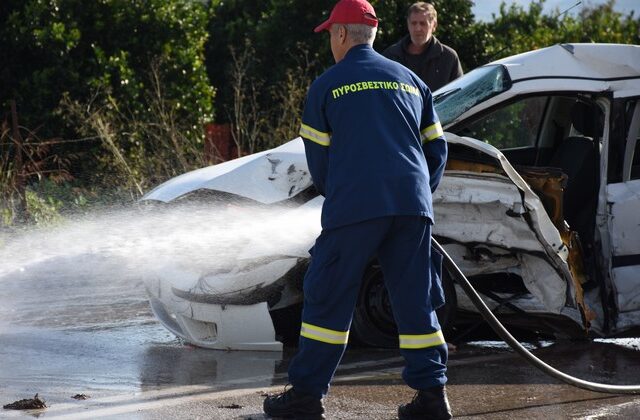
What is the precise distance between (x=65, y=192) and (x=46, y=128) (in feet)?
3.22

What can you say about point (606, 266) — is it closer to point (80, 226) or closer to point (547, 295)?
point (547, 295)

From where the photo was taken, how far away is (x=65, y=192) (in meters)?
11.4

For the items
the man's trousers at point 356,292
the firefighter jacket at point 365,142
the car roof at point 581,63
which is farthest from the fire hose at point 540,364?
the car roof at point 581,63

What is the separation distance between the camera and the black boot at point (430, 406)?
5340mm

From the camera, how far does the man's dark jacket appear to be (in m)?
8.98

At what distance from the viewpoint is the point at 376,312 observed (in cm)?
704

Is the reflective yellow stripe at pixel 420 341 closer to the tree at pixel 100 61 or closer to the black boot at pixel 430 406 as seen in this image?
the black boot at pixel 430 406

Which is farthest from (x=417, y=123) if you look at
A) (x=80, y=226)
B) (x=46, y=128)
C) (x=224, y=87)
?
(x=224, y=87)

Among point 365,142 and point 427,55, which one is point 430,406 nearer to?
point 365,142

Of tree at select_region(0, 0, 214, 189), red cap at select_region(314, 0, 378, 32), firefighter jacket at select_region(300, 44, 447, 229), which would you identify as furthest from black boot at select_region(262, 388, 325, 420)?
tree at select_region(0, 0, 214, 189)

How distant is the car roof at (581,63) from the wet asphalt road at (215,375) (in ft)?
5.48

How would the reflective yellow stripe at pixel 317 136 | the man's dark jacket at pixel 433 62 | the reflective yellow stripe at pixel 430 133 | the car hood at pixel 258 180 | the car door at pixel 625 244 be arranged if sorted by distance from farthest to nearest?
the man's dark jacket at pixel 433 62, the car door at pixel 625 244, the car hood at pixel 258 180, the reflective yellow stripe at pixel 430 133, the reflective yellow stripe at pixel 317 136

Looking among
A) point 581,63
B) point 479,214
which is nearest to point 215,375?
point 479,214

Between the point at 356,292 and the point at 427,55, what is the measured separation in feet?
13.1
